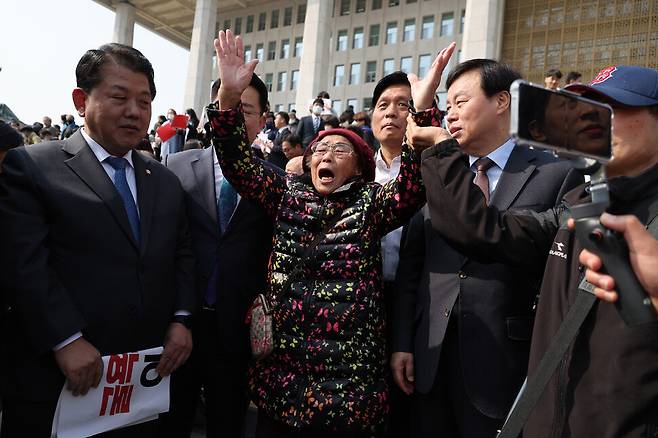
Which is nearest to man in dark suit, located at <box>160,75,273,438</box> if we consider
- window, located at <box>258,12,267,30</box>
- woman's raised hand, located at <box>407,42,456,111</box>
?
woman's raised hand, located at <box>407,42,456,111</box>

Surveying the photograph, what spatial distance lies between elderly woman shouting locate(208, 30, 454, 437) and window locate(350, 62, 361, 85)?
38.2 metres

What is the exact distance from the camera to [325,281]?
7.72ft

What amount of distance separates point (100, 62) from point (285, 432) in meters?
1.94

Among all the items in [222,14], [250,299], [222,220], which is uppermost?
[222,14]

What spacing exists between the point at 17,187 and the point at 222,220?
1056 mm

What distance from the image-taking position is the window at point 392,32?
37906mm

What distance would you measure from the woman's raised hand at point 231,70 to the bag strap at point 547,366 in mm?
1768

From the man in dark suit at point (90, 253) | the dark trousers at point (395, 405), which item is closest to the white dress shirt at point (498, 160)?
the dark trousers at point (395, 405)

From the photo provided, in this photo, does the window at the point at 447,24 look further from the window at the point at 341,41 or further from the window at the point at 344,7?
the window at the point at 344,7

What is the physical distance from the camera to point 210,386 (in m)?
2.81

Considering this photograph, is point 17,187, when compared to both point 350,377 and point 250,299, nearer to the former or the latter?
point 250,299

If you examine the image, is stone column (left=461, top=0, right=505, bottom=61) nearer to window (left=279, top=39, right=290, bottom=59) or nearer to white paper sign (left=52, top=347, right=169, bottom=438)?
white paper sign (left=52, top=347, right=169, bottom=438)

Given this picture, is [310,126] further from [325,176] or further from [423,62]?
[423,62]

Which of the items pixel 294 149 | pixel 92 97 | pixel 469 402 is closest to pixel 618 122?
pixel 469 402
